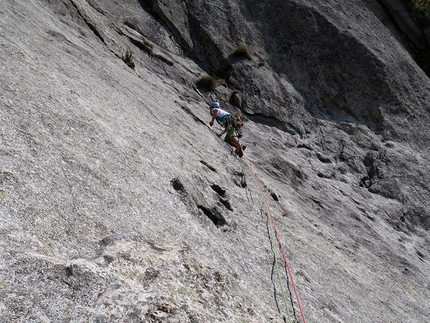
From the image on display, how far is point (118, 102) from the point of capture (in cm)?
916

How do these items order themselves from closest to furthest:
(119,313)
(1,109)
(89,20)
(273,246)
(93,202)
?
(119,313) < (93,202) < (1,109) < (273,246) < (89,20)

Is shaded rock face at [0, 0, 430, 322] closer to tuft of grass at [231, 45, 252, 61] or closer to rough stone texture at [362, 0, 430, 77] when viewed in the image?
tuft of grass at [231, 45, 252, 61]

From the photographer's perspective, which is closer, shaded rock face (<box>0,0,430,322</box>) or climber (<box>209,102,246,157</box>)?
shaded rock face (<box>0,0,430,322</box>)

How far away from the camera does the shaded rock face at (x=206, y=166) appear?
4098 mm

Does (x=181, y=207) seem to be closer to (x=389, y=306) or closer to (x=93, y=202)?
(x=93, y=202)

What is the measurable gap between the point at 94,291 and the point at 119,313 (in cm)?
35

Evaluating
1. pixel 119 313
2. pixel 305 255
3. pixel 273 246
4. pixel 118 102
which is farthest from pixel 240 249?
pixel 118 102

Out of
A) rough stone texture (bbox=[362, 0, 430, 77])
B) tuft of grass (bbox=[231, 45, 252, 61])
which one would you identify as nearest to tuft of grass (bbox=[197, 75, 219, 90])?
tuft of grass (bbox=[231, 45, 252, 61])

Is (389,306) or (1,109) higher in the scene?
(389,306)

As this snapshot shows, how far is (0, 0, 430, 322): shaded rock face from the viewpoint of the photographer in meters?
4.10

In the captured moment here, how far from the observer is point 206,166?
9.28 meters

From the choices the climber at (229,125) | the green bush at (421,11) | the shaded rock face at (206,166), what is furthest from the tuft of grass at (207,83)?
the green bush at (421,11)

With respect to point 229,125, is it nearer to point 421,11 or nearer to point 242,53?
point 242,53

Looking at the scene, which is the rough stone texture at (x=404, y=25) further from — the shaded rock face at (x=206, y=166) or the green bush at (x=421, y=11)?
the shaded rock face at (x=206, y=166)
